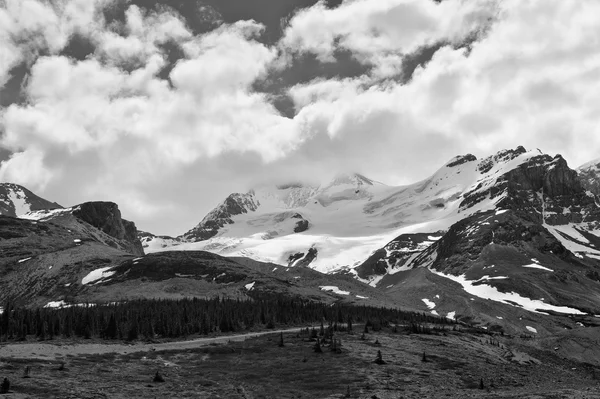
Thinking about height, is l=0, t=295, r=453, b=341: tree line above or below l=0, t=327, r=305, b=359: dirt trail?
above

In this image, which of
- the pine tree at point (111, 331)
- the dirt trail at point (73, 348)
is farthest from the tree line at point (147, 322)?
the dirt trail at point (73, 348)

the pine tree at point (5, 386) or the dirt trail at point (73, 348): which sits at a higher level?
the dirt trail at point (73, 348)

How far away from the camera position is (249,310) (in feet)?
623

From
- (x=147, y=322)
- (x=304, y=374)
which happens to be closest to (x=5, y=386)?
(x=304, y=374)

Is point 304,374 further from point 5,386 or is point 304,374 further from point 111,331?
point 111,331

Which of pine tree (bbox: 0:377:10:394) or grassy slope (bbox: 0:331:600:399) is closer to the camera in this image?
pine tree (bbox: 0:377:10:394)

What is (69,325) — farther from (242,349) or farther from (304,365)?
(304,365)

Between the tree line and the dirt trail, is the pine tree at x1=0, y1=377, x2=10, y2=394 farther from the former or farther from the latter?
the tree line

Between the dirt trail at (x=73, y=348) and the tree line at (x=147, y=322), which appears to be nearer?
the dirt trail at (x=73, y=348)

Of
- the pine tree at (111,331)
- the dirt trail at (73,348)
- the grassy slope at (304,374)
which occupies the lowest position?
the grassy slope at (304,374)

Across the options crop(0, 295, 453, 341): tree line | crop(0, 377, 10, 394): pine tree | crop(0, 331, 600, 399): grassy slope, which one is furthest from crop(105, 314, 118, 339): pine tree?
crop(0, 377, 10, 394): pine tree

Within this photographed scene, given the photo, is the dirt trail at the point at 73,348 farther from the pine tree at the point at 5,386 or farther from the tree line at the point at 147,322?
the pine tree at the point at 5,386

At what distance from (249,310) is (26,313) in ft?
213

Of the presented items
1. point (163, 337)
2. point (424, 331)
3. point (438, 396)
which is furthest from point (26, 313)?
point (438, 396)
